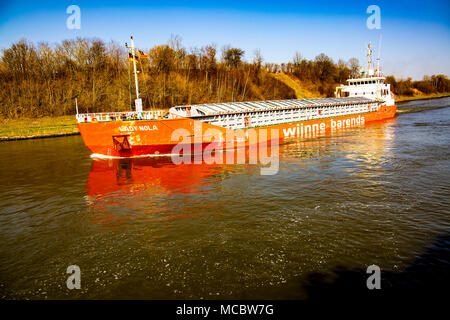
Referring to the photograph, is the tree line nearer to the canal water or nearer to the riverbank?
the riverbank

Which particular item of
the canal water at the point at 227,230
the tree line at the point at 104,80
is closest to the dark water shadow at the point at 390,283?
the canal water at the point at 227,230

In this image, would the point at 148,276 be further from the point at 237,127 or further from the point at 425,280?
the point at 237,127

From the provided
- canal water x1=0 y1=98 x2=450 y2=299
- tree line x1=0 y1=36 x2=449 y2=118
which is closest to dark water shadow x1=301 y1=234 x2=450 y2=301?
canal water x1=0 y1=98 x2=450 y2=299

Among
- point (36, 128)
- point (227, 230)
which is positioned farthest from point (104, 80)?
point (227, 230)

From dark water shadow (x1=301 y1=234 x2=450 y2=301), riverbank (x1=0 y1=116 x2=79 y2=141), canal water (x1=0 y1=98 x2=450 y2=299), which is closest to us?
dark water shadow (x1=301 y1=234 x2=450 y2=301)

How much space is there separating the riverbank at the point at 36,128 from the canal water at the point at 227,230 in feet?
85.4

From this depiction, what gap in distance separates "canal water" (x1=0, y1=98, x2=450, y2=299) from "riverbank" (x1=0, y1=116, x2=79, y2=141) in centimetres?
2604

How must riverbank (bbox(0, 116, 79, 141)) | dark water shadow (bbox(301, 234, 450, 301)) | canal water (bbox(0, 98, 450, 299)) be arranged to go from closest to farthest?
1. dark water shadow (bbox(301, 234, 450, 301))
2. canal water (bbox(0, 98, 450, 299))
3. riverbank (bbox(0, 116, 79, 141))

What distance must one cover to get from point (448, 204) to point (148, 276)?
10.9m

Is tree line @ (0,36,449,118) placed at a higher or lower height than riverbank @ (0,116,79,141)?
higher

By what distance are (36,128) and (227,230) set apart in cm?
4194

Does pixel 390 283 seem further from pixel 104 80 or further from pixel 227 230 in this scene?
pixel 104 80

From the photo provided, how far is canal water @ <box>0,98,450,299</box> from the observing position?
6508 mm
